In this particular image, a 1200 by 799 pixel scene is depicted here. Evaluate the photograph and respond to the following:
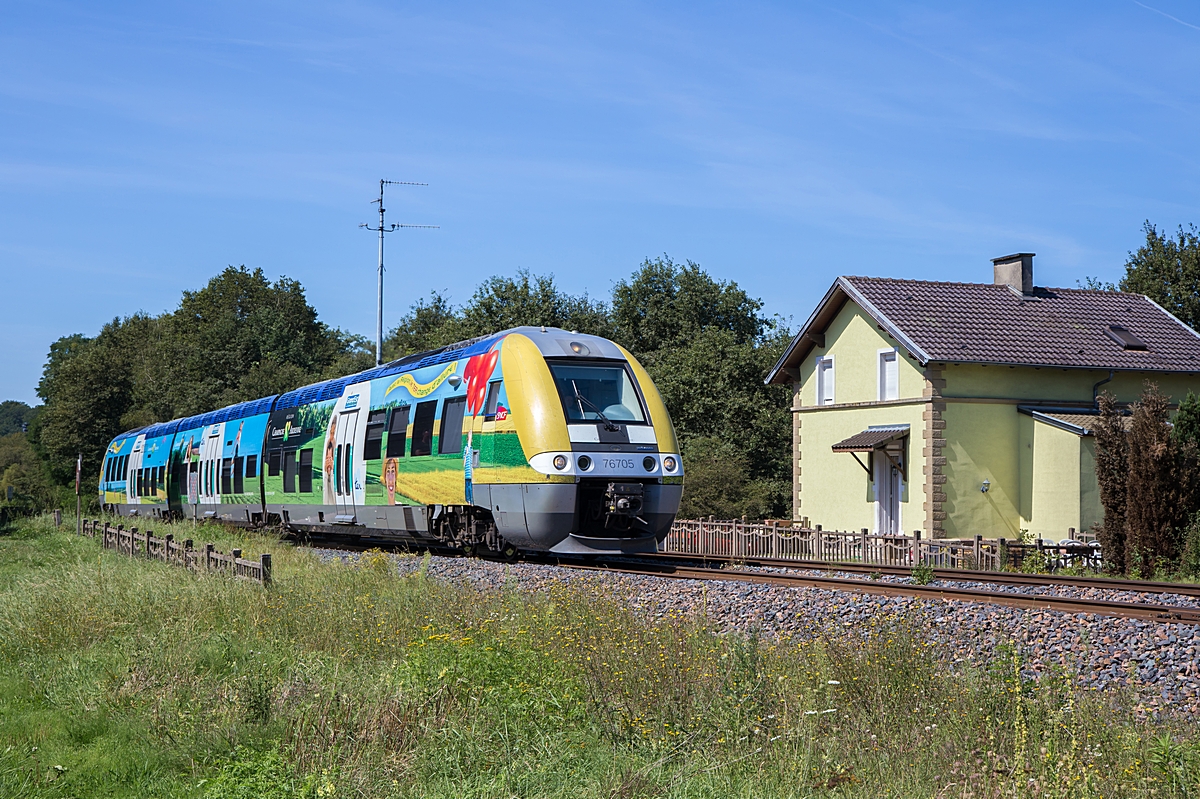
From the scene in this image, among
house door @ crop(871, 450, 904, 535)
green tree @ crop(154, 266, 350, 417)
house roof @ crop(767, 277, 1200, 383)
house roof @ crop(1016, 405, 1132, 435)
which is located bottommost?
house door @ crop(871, 450, 904, 535)

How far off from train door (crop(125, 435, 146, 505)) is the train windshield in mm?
27087

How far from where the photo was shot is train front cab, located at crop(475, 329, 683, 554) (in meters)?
15.9

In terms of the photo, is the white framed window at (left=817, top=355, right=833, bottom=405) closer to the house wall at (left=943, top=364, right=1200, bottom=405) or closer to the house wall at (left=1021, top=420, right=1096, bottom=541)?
the house wall at (left=943, top=364, right=1200, bottom=405)

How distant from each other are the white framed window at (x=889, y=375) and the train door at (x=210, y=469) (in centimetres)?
1672

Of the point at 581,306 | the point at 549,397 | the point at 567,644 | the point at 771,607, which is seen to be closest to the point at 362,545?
the point at 549,397

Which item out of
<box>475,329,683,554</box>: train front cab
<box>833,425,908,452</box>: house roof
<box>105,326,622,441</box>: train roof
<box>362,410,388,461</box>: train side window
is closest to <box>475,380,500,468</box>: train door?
<box>475,329,683,554</box>: train front cab

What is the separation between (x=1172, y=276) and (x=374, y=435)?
127 feet

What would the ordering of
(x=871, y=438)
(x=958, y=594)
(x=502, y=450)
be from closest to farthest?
(x=958, y=594) < (x=502, y=450) < (x=871, y=438)

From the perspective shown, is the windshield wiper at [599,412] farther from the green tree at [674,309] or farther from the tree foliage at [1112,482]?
the green tree at [674,309]

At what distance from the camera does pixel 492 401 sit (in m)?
16.9

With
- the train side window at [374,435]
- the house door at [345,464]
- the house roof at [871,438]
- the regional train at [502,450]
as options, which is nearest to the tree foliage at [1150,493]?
the regional train at [502,450]

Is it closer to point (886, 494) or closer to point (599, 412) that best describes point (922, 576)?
point (599, 412)

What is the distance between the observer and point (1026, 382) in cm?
2919

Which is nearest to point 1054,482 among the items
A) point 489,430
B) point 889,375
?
point 889,375
